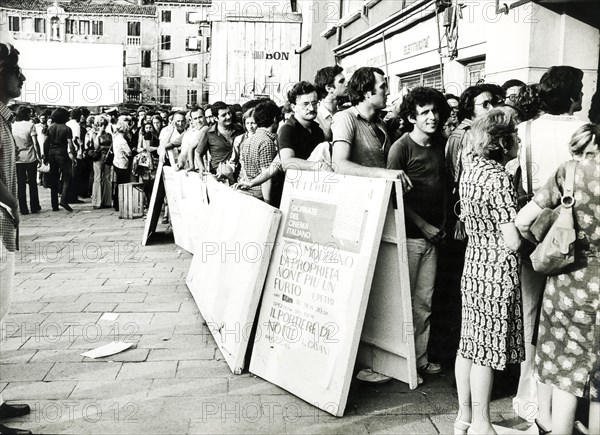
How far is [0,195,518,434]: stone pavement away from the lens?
441 centimetres

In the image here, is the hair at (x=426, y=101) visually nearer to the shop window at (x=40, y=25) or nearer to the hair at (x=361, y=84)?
the hair at (x=361, y=84)

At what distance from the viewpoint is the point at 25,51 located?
27.1m

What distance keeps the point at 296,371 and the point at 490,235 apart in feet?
5.29

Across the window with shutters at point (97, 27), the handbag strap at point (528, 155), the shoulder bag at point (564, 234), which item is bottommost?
the shoulder bag at point (564, 234)

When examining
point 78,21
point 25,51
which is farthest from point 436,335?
point 78,21

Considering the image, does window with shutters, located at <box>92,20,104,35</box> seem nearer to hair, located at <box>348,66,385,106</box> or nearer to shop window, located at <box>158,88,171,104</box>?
shop window, located at <box>158,88,171,104</box>

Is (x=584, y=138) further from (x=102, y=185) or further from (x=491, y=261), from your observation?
(x=102, y=185)

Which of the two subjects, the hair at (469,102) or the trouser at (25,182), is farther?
the trouser at (25,182)

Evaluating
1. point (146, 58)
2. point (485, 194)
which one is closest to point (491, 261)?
point (485, 194)

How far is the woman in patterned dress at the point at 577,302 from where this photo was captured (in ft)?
12.2

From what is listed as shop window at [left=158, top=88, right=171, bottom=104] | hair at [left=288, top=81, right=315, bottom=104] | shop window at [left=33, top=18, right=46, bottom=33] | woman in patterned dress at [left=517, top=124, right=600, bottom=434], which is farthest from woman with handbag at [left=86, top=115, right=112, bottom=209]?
shop window at [left=33, top=18, right=46, bottom=33]

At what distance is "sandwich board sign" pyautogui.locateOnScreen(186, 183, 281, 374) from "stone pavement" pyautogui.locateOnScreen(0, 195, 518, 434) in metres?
0.20

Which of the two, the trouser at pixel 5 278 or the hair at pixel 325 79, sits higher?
the hair at pixel 325 79

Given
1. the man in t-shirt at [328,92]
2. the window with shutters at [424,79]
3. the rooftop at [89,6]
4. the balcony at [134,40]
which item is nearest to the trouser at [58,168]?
the window with shutters at [424,79]
